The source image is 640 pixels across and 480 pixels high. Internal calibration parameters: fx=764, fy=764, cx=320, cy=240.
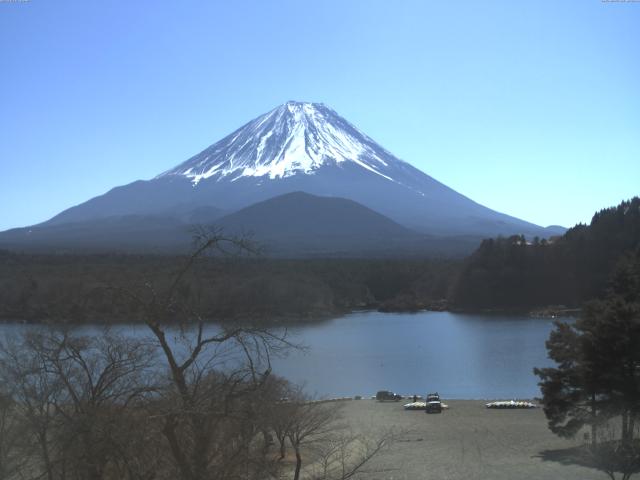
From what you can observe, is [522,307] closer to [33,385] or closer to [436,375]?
[436,375]

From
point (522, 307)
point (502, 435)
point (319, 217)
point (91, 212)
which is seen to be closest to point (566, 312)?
point (522, 307)

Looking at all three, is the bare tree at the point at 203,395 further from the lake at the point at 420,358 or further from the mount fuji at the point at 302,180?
the mount fuji at the point at 302,180

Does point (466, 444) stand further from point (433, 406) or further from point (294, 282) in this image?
point (294, 282)

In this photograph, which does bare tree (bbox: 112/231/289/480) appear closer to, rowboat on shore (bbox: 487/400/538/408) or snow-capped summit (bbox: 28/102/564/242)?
rowboat on shore (bbox: 487/400/538/408)

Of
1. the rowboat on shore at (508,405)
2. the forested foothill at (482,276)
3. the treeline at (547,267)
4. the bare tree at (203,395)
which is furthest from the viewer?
the treeline at (547,267)

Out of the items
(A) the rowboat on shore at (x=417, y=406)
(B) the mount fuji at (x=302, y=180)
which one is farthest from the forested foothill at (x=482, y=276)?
(B) the mount fuji at (x=302, y=180)

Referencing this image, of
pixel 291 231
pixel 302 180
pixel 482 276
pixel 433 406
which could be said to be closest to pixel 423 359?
pixel 433 406

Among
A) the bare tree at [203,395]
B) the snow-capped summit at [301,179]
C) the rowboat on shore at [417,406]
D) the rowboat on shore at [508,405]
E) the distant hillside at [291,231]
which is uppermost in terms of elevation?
the snow-capped summit at [301,179]
